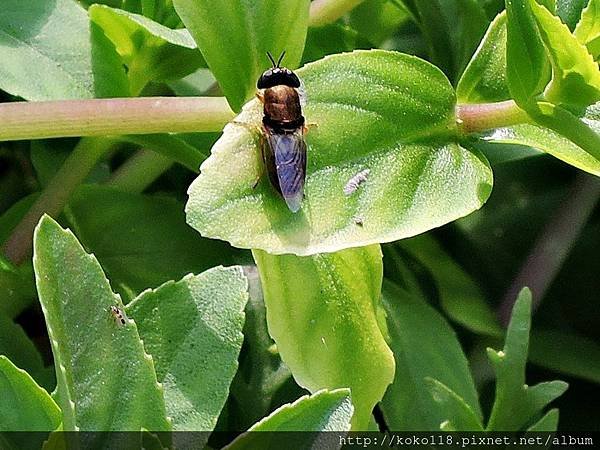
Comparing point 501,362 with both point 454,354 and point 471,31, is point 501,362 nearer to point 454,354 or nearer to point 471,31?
point 454,354

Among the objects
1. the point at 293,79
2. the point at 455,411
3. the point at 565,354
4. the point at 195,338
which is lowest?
the point at 565,354

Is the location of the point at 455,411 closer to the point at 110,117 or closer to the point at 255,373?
the point at 255,373

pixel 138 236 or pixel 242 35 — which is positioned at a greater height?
pixel 242 35

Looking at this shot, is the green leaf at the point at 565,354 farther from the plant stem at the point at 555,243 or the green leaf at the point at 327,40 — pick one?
the green leaf at the point at 327,40

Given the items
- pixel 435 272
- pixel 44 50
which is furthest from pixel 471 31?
pixel 44 50

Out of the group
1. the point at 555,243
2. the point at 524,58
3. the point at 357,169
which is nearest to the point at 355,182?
the point at 357,169

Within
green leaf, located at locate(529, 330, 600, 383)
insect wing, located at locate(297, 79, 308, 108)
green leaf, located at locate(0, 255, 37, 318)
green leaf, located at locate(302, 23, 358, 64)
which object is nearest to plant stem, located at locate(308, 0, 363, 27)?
green leaf, located at locate(302, 23, 358, 64)

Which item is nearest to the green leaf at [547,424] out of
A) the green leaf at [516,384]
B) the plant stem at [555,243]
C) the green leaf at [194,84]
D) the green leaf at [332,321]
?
the green leaf at [516,384]

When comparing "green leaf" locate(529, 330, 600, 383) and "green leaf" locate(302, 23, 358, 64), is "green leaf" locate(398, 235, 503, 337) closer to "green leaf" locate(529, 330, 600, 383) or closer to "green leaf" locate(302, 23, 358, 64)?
"green leaf" locate(529, 330, 600, 383)
